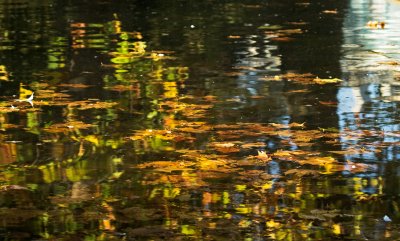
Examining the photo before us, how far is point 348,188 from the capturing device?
6.28 m

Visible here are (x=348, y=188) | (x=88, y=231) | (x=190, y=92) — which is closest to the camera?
(x=88, y=231)

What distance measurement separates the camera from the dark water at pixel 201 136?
18.4 ft

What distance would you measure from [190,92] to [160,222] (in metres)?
4.80

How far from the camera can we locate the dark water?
5.61 meters

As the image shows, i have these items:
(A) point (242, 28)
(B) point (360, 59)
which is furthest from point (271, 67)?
(A) point (242, 28)

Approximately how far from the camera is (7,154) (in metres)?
7.35

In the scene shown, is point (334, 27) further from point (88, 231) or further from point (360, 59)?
point (88, 231)

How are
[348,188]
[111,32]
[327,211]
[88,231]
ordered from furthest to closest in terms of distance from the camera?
[111,32], [348,188], [327,211], [88,231]

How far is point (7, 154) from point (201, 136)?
1.68 m

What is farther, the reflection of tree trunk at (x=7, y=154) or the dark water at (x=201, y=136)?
the reflection of tree trunk at (x=7, y=154)

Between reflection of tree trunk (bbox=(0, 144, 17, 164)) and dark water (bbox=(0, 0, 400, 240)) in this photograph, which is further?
reflection of tree trunk (bbox=(0, 144, 17, 164))

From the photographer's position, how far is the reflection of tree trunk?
282 inches

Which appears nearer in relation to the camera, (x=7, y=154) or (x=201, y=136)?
(x=7, y=154)

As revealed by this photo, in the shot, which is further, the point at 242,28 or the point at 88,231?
the point at 242,28
